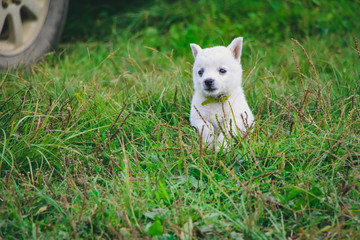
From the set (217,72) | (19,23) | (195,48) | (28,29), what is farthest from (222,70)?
(28,29)

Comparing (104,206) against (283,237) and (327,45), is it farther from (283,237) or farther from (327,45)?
(327,45)

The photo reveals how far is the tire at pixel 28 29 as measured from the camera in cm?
413

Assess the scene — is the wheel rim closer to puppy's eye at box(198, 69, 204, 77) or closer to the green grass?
the green grass

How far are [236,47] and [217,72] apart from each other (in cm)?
34

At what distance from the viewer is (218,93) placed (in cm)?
330

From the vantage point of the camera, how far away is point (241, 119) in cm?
332

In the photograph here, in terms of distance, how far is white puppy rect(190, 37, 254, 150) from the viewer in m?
3.24

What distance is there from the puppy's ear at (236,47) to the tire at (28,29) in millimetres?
2225

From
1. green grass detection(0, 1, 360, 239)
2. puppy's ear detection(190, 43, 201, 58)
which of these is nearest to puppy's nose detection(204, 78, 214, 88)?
green grass detection(0, 1, 360, 239)

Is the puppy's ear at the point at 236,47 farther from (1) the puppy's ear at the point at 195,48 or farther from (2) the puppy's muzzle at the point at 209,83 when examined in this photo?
(2) the puppy's muzzle at the point at 209,83

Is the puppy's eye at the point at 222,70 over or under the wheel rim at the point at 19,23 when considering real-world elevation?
under

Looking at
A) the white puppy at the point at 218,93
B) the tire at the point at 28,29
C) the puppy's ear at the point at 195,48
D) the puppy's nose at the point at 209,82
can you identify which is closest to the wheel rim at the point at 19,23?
the tire at the point at 28,29

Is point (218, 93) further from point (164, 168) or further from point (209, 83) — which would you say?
point (164, 168)

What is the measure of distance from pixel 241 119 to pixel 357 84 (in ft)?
3.80
